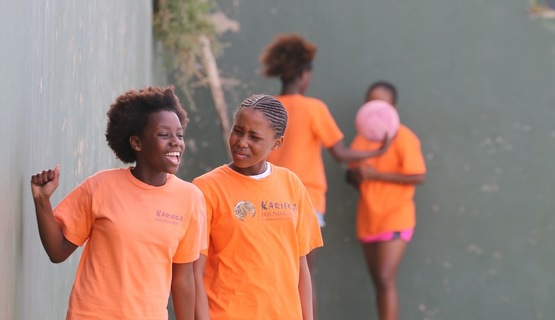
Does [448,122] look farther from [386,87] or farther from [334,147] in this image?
[334,147]

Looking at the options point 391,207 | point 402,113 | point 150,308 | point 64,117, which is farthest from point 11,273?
point 402,113

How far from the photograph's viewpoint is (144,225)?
2.92 m

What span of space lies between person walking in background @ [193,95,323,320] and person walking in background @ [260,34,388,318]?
8.62 ft

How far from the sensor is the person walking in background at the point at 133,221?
2.81m

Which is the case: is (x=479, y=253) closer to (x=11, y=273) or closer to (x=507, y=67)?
(x=507, y=67)

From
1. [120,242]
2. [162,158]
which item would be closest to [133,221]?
[120,242]

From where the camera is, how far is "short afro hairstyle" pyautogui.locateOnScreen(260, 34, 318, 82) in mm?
6785

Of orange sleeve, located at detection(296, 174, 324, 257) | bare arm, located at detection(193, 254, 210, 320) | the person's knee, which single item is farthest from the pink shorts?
bare arm, located at detection(193, 254, 210, 320)

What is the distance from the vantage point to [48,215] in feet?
8.75

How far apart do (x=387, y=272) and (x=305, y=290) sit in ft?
10.6

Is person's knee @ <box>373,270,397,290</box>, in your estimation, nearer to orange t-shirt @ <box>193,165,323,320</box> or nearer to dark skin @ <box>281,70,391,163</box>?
dark skin @ <box>281,70,391,163</box>

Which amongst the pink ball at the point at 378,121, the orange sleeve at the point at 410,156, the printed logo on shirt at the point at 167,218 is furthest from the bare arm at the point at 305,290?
the orange sleeve at the point at 410,156

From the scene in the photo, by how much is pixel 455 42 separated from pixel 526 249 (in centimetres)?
153

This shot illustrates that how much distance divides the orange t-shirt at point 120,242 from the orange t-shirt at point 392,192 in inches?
166
